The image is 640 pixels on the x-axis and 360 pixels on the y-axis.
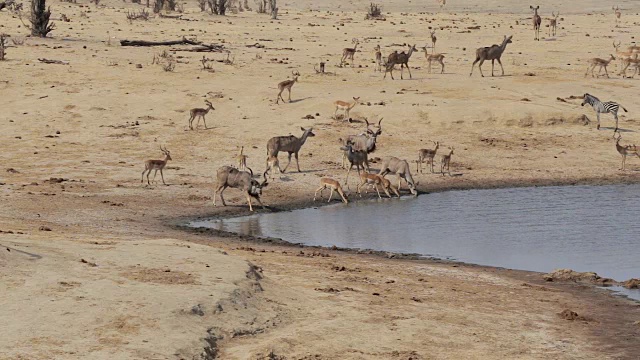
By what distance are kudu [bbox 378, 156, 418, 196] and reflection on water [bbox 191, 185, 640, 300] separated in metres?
0.48

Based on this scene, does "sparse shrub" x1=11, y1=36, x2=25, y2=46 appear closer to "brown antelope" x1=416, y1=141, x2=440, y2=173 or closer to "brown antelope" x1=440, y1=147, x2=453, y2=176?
"brown antelope" x1=416, y1=141, x2=440, y2=173

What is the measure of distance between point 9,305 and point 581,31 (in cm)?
4266

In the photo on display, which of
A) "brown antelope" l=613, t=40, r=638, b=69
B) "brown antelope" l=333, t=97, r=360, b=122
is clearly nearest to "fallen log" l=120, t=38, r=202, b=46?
"brown antelope" l=333, t=97, r=360, b=122

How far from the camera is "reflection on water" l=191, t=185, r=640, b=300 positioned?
68.8ft

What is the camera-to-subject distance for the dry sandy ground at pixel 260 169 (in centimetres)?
1394

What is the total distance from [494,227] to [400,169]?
4.19m

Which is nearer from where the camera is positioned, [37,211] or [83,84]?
[37,211]

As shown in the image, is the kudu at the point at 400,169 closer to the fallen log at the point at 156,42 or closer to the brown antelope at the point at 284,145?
the brown antelope at the point at 284,145

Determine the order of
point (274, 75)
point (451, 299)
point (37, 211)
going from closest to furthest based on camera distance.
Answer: point (451, 299), point (37, 211), point (274, 75)

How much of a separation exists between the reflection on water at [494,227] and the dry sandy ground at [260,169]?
1.17 m

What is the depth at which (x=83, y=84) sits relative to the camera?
34750mm

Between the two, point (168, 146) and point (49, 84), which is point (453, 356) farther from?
point (49, 84)

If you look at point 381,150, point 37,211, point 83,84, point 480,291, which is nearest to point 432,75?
point 381,150

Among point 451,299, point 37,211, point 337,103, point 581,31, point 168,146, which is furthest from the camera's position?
point 581,31
